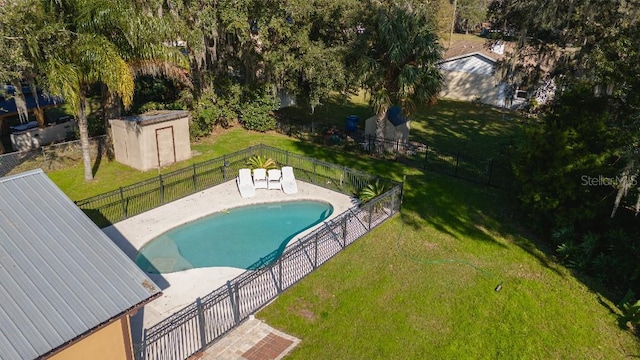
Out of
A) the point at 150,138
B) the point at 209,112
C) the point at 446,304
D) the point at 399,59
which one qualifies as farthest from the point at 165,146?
the point at 446,304

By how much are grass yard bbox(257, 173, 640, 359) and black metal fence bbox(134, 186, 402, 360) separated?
407 mm

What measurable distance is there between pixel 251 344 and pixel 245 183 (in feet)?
30.2

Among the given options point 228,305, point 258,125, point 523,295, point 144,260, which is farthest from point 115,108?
point 523,295

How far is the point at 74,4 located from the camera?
15297 mm

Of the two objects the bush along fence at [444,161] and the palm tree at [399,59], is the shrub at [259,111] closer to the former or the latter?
the bush along fence at [444,161]

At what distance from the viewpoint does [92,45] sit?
1507 centimetres

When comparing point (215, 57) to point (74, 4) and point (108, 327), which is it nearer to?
point (74, 4)

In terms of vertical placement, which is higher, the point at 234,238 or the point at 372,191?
the point at 372,191

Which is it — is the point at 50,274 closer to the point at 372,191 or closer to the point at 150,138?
the point at 372,191

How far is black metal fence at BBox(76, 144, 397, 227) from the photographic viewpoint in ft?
49.9

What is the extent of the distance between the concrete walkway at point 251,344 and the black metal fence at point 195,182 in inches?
295

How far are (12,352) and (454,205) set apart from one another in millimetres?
14454

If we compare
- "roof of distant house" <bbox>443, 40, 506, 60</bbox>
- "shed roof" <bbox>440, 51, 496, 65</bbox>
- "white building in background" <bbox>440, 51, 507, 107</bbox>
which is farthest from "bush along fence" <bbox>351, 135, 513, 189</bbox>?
"shed roof" <bbox>440, 51, 496, 65</bbox>

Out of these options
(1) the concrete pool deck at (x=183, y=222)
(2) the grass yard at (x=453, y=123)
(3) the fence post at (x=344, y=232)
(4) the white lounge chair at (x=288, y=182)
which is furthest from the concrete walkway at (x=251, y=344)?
(2) the grass yard at (x=453, y=123)
